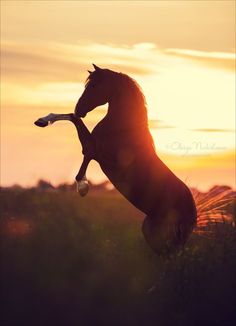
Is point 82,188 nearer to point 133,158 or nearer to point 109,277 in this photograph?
point 133,158

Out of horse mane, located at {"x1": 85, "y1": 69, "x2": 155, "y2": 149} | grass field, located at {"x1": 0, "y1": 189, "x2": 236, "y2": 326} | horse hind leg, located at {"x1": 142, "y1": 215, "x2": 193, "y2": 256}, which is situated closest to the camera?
grass field, located at {"x1": 0, "y1": 189, "x2": 236, "y2": 326}

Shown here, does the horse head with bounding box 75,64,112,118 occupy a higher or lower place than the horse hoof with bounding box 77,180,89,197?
higher

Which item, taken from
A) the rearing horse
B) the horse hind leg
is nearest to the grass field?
the horse hind leg

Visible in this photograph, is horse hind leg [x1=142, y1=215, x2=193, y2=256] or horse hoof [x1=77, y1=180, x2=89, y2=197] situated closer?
horse hind leg [x1=142, y1=215, x2=193, y2=256]

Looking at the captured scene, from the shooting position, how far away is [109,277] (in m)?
12.3

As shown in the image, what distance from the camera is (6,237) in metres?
14.0

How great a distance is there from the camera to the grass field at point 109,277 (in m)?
11.4

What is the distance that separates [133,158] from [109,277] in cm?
208

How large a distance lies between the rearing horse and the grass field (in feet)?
1.46

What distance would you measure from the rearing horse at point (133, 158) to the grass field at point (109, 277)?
444 mm

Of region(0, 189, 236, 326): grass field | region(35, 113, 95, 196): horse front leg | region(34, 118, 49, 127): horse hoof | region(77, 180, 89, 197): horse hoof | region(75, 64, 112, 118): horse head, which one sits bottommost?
region(0, 189, 236, 326): grass field

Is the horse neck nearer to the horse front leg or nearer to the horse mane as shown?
the horse mane

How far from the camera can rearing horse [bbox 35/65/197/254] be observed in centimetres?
1329

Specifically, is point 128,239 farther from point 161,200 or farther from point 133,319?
point 133,319
